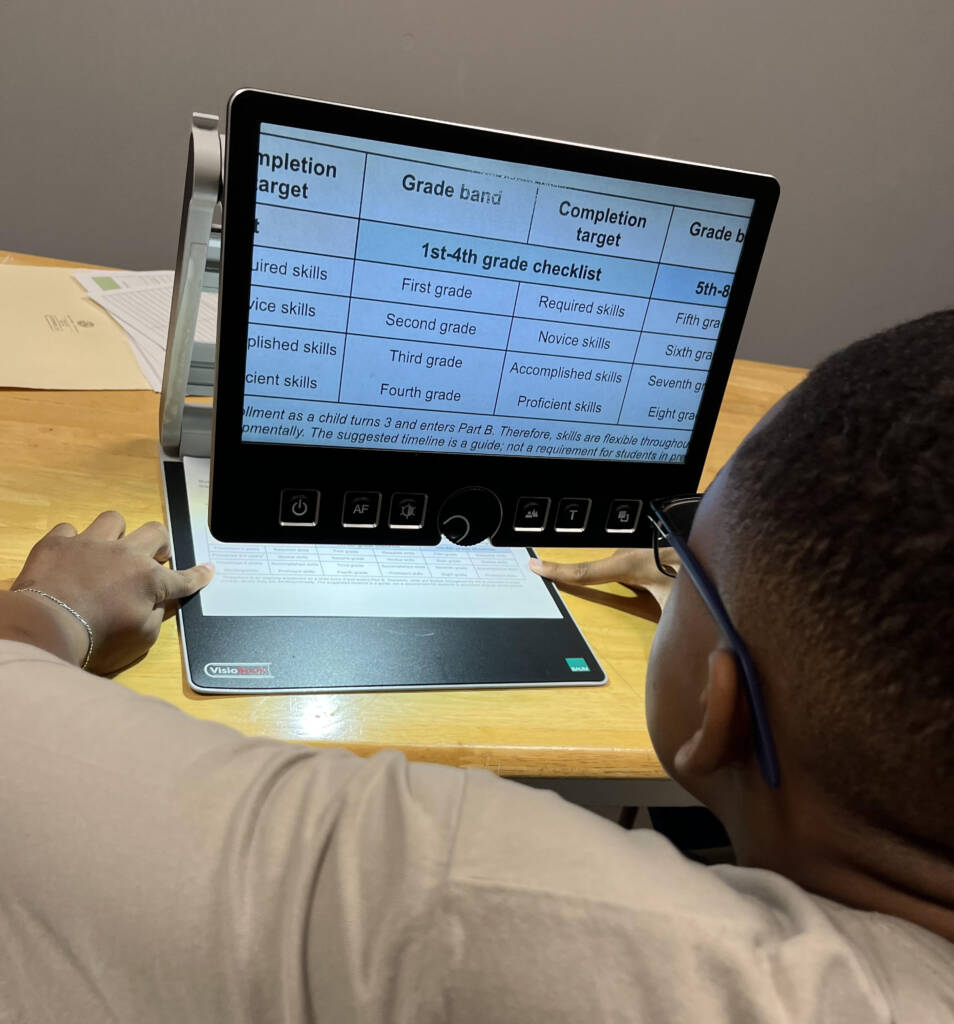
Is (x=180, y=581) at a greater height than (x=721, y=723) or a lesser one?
lesser

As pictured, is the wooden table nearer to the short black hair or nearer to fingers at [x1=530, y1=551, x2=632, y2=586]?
fingers at [x1=530, y1=551, x2=632, y2=586]

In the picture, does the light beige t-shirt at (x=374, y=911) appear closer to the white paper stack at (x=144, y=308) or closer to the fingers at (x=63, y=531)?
the fingers at (x=63, y=531)

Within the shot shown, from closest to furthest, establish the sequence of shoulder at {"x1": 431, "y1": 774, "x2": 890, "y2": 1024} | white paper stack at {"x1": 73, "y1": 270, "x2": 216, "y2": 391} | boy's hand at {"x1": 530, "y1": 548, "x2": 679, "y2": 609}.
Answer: shoulder at {"x1": 431, "y1": 774, "x2": 890, "y2": 1024}
boy's hand at {"x1": 530, "y1": 548, "x2": 679, "y2": 609}
white paper stack at {"x1": 73, "y1": 270, "x2": 216, "y2": 391}

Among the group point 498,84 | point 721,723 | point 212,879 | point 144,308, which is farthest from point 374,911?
point 498,84

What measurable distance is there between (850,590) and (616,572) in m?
0.52

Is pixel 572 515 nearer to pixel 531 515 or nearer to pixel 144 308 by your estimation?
pixel 531 515

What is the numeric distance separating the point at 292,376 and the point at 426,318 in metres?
0.11

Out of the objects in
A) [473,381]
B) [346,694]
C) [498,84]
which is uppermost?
[498,84]

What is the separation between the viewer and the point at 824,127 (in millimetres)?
2469

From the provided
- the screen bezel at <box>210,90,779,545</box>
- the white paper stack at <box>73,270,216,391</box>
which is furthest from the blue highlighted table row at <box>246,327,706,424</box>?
the white paper stack at <box>73,270,216,391</box>

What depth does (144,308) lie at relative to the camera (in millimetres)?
1333

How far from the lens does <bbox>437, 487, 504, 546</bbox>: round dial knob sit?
2.66 ft

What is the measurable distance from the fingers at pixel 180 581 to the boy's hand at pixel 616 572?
1.03ft

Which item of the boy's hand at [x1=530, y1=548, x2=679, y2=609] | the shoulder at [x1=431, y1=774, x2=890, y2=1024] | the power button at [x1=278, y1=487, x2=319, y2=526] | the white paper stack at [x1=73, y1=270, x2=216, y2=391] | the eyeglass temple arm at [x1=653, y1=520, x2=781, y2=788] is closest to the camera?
the shoulder at [x1=431, y1=774, x2=890, y2=1024]
